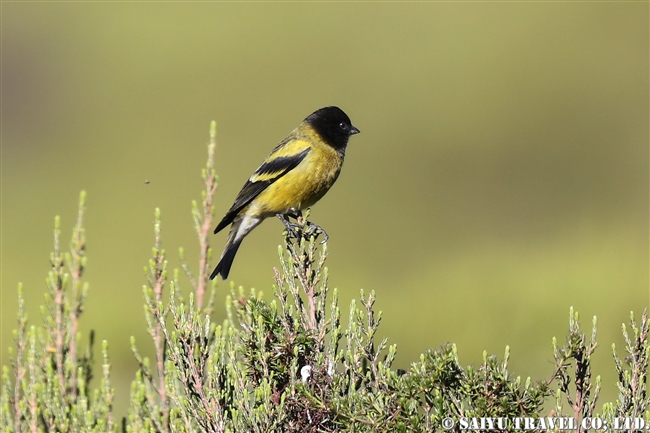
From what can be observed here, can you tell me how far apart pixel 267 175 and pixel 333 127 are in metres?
0.69

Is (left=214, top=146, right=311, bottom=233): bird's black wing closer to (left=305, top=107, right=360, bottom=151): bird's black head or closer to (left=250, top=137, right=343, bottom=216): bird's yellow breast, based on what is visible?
(left=250, top=137, right=343, bottom=216): bird's yellow breast

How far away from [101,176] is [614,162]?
10.6 meters

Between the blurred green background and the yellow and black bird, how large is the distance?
218 cm

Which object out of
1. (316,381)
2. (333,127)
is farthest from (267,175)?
(316,381)

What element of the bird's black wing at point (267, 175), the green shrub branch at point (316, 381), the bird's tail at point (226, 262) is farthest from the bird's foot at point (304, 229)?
the bird's tail at point (226, 262)

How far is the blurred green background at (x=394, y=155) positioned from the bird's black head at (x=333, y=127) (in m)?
2.30

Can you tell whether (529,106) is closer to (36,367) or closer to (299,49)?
(299,49)

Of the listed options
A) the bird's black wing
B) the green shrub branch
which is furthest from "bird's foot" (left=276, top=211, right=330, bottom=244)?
the bird's black wing

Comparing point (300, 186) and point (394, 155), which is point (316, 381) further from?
point (394, 155)

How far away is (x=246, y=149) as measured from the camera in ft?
59.1

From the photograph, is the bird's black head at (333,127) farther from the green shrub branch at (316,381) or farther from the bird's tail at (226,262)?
the green shrub branch at (316,381)

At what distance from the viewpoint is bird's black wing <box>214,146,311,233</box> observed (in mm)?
5977

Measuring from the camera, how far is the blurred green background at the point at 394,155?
9.37m

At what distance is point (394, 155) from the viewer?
1777cm
